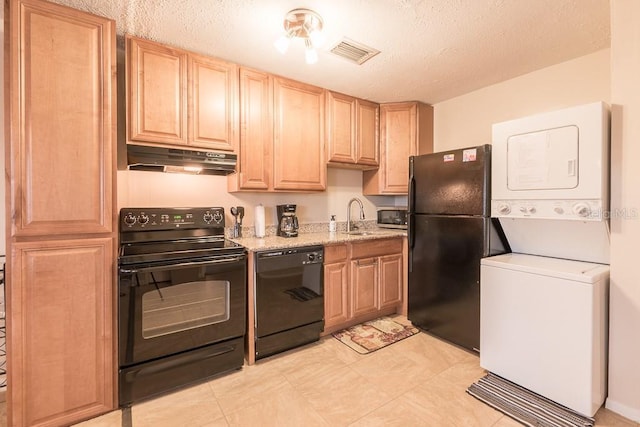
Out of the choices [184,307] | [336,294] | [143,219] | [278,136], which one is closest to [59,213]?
[143,219]

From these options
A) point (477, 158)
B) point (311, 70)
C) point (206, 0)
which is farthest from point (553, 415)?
point (206, 0)

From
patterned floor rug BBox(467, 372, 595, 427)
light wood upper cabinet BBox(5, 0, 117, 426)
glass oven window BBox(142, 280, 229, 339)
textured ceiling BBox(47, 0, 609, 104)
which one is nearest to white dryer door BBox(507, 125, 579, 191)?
textured ceiling BBox(47, 0, 609, 104)

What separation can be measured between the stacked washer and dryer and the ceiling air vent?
115 centimetres

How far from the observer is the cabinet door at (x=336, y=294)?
8.59 ft

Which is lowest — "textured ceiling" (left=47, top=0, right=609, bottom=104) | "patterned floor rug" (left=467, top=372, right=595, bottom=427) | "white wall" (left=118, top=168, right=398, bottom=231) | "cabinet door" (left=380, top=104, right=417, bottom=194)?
"patterned floor rug" (left=467, top=372, right=595, bottom=427)

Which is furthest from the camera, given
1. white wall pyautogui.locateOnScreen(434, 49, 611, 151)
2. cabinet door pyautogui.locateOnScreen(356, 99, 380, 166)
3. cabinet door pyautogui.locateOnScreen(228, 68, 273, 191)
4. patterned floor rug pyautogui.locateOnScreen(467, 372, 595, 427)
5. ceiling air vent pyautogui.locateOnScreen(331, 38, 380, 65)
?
cabinet door pyautogui.locateOnScreen(356, 99, 380, 166)

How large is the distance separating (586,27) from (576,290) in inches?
68.5

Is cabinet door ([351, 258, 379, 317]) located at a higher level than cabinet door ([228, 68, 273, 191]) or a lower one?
lower

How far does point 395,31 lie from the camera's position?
1996 mm

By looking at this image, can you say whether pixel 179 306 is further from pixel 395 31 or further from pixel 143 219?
pixel 395 31

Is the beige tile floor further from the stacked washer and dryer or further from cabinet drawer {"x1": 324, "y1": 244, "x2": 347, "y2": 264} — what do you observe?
cabinet drawer {"x1": 324, "y1": 244, "x2": 347, "y2": 264}

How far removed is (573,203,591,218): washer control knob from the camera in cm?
173

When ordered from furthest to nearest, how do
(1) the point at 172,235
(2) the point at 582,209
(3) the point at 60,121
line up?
(1) the point at 172,235 → (2) the point at 582,209 → (3) the point at 60,121

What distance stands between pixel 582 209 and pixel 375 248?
158 centimetres
